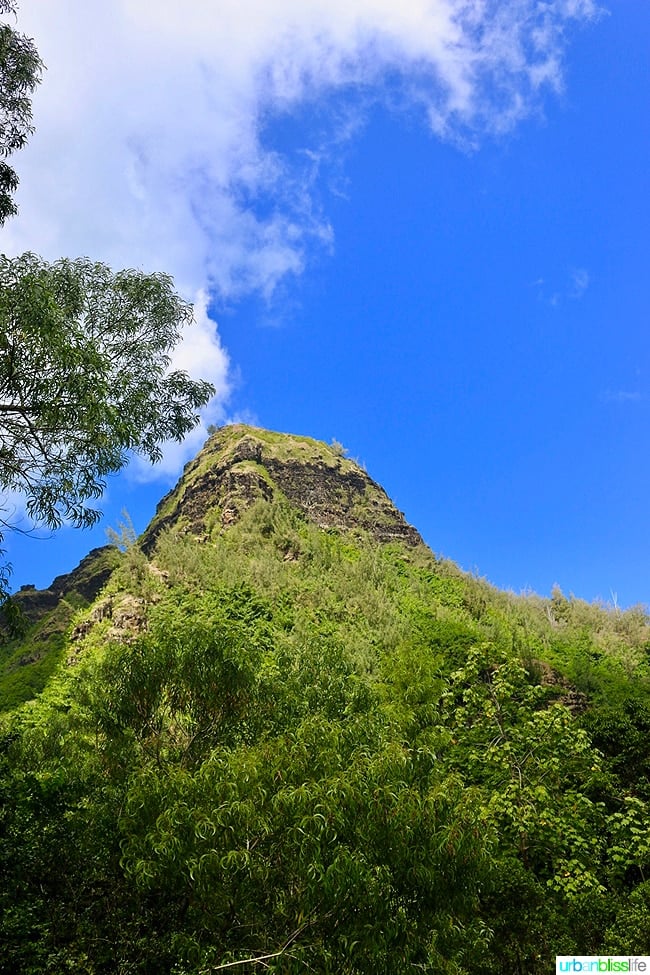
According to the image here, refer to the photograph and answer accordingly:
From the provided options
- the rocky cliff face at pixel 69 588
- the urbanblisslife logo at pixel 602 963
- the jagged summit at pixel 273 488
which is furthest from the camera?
the rocky cliff face at pixel 69 588

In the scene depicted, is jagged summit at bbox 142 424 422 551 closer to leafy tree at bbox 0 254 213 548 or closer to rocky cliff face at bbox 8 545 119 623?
rocky cliff face at bbox 8 545 119 623

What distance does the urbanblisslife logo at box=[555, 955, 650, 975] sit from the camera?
26.7 feet

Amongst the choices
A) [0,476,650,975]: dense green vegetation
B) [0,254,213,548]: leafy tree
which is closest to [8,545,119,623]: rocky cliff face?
[0,476,650,975]: dense green vegetation

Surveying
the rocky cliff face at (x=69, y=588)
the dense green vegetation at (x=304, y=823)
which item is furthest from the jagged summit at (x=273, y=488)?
the dense green vegetation at (x=304, y=823)

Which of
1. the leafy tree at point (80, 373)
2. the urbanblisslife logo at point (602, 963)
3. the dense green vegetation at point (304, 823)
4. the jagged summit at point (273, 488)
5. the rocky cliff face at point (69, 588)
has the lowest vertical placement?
the urbanblisslife logo at point (602, 963)

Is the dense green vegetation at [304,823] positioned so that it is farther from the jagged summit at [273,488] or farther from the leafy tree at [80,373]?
the jagged summit at [273,488]

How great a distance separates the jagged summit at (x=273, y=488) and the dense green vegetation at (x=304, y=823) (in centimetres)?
2800

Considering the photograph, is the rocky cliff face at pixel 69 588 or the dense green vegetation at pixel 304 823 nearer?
the dense green vegetation at pixel 304 823

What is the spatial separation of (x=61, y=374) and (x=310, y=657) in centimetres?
711

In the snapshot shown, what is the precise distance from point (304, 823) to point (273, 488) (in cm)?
4113

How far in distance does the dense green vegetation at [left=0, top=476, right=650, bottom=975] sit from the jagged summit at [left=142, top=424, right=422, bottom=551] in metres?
28.0

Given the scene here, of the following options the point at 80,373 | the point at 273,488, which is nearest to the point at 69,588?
the point at 273,488

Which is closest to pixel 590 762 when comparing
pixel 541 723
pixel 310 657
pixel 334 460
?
pixel 541 723

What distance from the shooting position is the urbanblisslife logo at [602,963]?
812 cm
